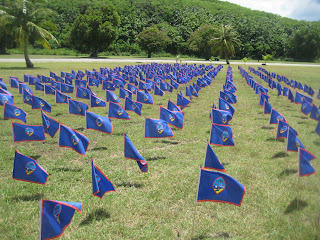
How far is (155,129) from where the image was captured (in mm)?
7617


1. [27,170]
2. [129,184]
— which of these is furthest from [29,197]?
[129,184]

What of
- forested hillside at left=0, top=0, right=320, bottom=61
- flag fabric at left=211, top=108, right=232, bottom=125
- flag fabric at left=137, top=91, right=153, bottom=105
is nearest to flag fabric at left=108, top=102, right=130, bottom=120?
flag fabric at left=211, top=108, right=232, bottom=125

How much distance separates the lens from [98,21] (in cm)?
5462

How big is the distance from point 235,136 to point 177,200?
454 cm

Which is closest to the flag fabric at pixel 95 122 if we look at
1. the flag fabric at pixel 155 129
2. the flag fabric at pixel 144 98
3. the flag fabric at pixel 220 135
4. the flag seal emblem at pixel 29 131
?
the flag fabric at pixel 155 129

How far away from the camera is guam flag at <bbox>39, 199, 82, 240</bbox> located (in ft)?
11.3

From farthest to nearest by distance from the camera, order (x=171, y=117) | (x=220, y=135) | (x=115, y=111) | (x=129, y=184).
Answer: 1. (x=115, y=111)
2. (x=171, y=117)
3. (x=220, y=135)
4. (x=129, y=184)

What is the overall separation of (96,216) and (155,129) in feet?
10.8

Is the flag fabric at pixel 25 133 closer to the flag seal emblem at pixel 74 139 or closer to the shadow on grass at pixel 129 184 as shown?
the flag seal emblem at pixel 74 139

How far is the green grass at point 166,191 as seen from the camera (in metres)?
4.43

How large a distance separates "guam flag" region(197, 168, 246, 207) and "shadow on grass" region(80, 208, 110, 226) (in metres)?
1.57

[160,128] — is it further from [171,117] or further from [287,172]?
[287,172]

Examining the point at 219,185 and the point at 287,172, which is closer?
the point at 219,185

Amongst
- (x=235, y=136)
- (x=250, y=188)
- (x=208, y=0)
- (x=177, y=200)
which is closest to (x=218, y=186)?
A: (x=177, y=200)
